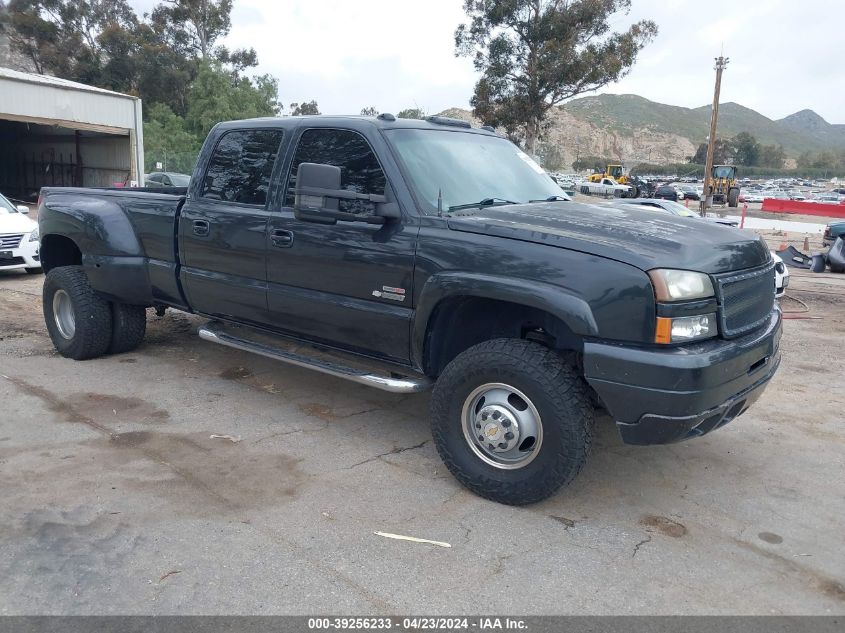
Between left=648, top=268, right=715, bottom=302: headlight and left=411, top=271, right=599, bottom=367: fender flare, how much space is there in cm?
32

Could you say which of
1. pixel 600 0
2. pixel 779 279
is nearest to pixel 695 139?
pixel 600 0

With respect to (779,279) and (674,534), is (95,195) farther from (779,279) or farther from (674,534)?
(779,279)

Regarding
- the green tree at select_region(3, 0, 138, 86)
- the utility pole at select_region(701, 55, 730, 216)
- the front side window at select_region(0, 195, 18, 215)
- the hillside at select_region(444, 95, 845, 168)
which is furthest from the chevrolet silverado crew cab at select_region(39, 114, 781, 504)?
the hillside at select_region(444, 95, 845, 168)

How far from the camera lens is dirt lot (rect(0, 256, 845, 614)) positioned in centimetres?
301

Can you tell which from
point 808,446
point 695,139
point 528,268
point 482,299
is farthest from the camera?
point 695,139

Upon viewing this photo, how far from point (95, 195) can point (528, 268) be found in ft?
13.9

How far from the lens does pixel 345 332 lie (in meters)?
4.45

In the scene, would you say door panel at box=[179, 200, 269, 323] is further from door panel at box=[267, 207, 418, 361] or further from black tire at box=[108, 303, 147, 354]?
black tire at box=[108, 303, 147, 354]

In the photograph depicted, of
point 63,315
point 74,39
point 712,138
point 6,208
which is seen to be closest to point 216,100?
point 74,39

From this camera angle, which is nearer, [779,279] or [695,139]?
[779,279]

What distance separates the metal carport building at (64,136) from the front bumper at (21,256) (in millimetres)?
13369

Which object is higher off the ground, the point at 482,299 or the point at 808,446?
the point at 482,299

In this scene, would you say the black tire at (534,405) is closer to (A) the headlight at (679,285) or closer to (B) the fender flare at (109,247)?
(A) the headlight at (679,285)

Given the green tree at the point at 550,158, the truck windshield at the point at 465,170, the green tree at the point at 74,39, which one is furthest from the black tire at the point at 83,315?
the green tree at the point at 550,158
